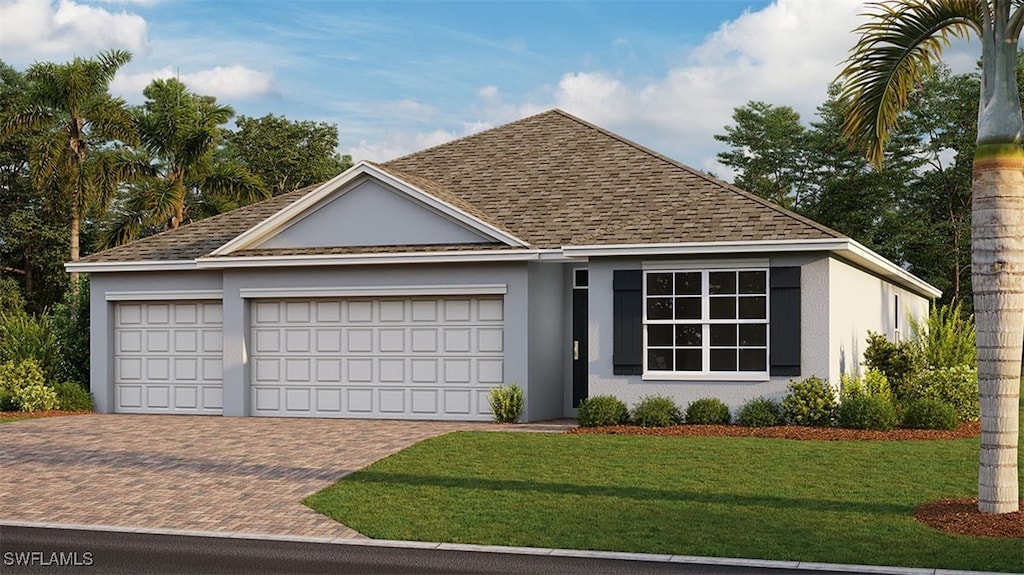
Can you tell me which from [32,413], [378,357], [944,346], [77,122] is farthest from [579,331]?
[77,122]

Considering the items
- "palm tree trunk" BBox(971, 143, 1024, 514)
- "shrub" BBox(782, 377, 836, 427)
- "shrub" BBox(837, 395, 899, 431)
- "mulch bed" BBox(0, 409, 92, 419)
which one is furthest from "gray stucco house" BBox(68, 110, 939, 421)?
"palm tree trunk" BBox(971, 143, 1024, 514)

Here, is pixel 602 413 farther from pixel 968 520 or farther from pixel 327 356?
pixel 968 520

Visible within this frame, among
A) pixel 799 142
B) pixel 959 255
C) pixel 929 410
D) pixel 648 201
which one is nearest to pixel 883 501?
pixel 929 410

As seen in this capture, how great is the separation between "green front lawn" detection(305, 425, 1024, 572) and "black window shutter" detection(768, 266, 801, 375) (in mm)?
2304

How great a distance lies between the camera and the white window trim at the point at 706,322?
18.4 meters

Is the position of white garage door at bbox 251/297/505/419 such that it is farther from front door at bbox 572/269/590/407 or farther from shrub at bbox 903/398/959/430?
shrub at bbox 903/398/959/430

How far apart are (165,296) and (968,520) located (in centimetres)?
1629

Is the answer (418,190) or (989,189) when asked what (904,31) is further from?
(418,190)

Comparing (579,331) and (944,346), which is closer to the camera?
(579,331)

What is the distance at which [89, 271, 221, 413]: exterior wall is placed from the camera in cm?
2252

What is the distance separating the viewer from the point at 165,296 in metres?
22.4

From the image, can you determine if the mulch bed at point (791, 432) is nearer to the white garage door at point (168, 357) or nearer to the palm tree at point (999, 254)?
the palm tree at point (999, 254)

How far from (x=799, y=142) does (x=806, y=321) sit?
33018 mm

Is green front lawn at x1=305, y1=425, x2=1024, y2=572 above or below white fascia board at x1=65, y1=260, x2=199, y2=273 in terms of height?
below
